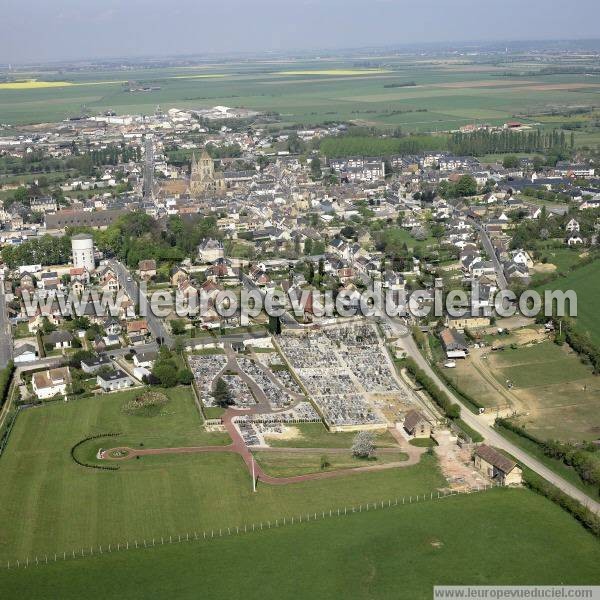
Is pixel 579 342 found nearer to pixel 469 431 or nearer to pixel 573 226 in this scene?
pixel 469 431

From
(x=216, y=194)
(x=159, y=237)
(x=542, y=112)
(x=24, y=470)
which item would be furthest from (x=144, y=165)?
(x=24, y=470)

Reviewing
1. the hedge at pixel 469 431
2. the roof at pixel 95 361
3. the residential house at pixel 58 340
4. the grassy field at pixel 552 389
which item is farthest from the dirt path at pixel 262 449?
the residential house at pixel 58 340

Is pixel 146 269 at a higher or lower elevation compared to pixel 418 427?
higher

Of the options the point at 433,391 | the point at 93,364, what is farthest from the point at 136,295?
the point at 433,391

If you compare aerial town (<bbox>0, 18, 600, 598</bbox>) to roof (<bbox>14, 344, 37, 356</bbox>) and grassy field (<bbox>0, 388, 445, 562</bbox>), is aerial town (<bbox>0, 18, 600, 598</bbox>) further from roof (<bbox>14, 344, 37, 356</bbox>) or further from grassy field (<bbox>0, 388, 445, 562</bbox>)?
roof (<bbox>14, 344, 37, 356</bbox>)

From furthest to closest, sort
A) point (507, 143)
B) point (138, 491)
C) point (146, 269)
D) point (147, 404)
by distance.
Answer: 1. point (507, 143)
2. point (146, 269)
3. point (147, 404)
4. point (138, 491)

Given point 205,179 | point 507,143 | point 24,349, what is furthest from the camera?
point 507,143
